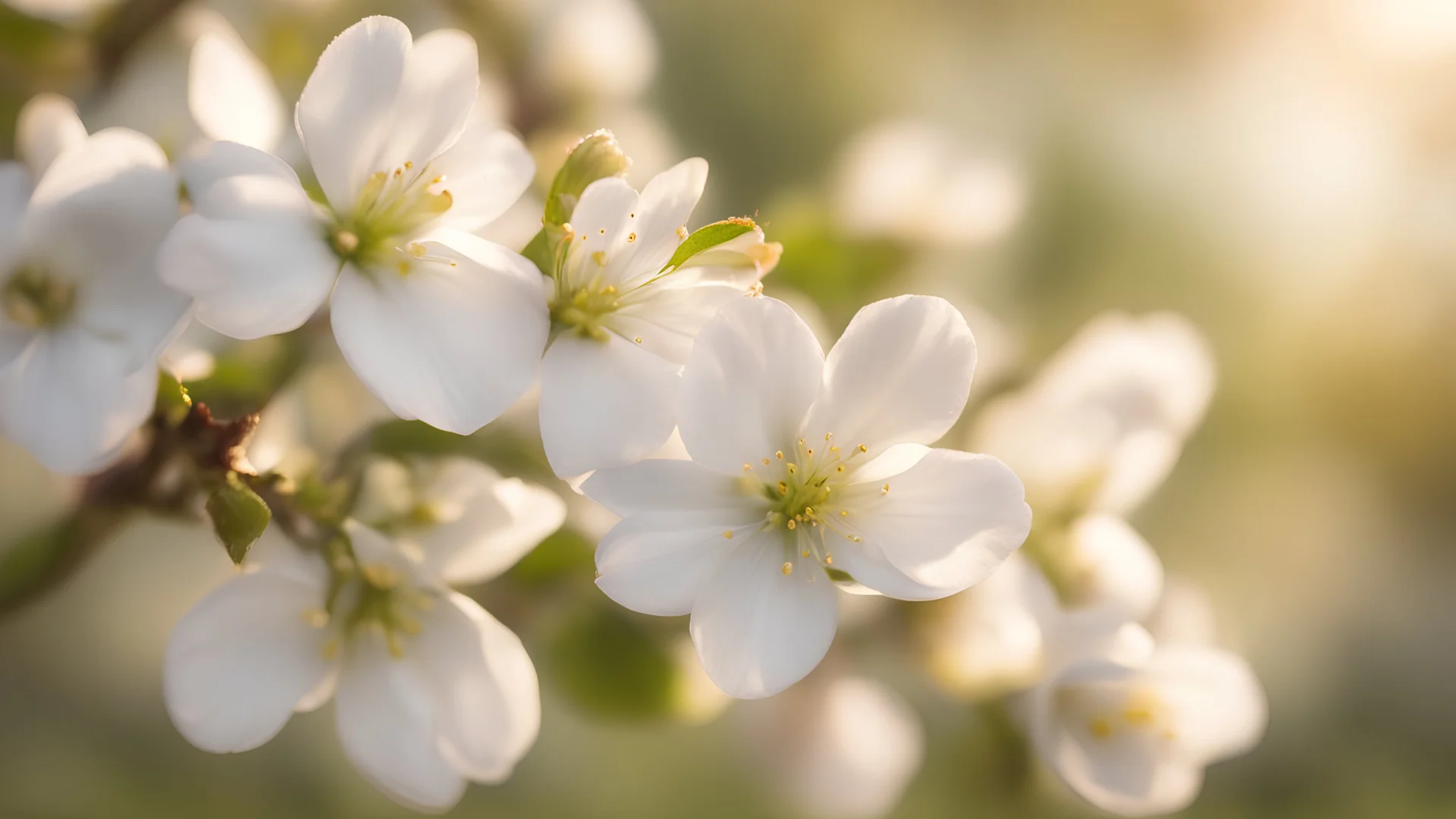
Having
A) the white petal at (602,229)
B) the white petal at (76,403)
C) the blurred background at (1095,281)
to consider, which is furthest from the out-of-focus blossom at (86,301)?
the blurred background at (1095,281)

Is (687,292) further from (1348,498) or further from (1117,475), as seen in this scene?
(1348,498)

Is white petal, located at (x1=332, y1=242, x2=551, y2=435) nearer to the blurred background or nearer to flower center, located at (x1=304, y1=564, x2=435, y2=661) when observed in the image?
flower center, located at (x1=304, y1=564, x2=435, y2=661)

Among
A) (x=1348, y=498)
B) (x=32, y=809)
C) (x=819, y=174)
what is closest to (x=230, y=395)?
(x=32, y=809)

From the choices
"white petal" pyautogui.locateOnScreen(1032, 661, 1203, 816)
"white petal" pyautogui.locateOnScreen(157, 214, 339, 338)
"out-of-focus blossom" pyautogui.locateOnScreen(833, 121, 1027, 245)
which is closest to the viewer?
"white petal" pyautogui.locateOnScreen(157, 214, 339, 338)

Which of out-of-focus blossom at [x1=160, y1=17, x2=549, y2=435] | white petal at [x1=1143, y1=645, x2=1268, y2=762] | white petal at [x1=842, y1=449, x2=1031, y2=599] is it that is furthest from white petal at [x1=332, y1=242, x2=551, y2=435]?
white petal at [x1=1143, y1=645, x2=1268, y2=762]

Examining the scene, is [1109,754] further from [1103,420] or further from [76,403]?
[76,403]

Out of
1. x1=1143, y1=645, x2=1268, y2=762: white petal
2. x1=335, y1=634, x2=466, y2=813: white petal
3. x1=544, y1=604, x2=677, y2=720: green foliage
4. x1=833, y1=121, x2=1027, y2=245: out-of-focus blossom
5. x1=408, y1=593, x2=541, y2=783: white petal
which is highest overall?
x1=833, y1=121, x2=1027, y2=245: out-of-focus blossom

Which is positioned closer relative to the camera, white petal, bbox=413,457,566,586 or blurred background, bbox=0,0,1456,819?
white petal, bbox=413,457,566,586
